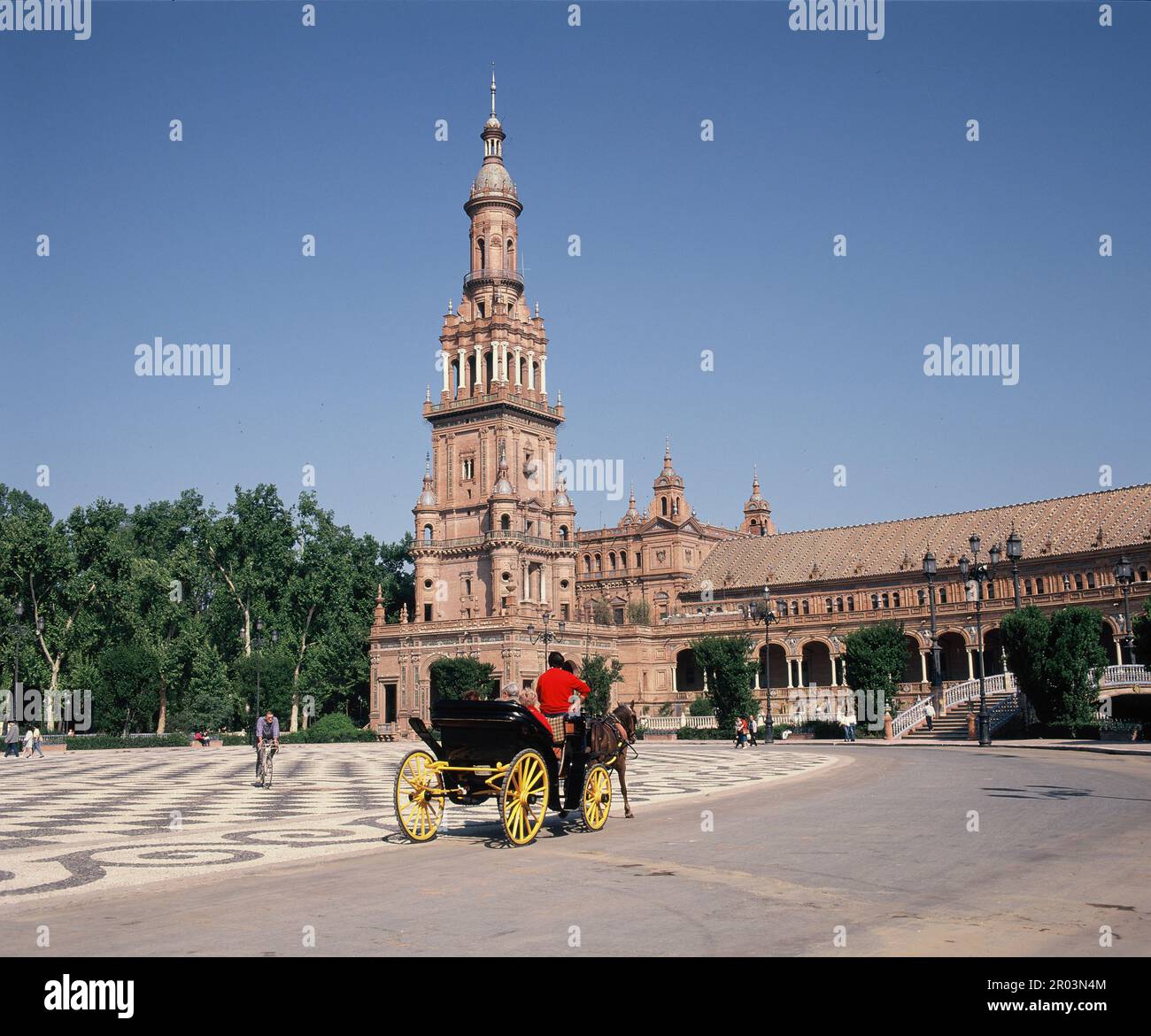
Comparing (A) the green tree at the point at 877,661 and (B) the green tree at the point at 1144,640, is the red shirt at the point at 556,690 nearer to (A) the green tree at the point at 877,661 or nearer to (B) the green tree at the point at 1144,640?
(B) the green tree at the point at 1144,640

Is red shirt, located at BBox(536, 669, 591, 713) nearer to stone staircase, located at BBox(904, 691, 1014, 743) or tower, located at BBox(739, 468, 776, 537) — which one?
stone staircase, located at BBox(904, 691, 1014, 743)

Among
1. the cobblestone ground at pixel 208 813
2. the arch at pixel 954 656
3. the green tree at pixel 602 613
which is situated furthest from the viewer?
the green tree at pixel 602 613

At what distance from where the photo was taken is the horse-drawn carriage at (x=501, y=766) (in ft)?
43.3

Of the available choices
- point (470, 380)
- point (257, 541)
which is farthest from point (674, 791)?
point (470, 380)

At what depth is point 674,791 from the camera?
70.4 feet

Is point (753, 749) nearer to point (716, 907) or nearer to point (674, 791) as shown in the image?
point (674, 791)

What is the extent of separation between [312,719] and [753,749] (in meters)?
44.3

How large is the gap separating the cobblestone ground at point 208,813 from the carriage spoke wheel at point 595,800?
1254 mm

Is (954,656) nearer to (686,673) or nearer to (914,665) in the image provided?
(914,665)

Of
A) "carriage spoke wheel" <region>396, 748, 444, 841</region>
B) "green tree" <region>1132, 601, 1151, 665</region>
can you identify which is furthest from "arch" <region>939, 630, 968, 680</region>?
"carriage spoke wheel" <region>396, 748, 444, 841</region>

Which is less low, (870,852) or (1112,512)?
(1112,512)

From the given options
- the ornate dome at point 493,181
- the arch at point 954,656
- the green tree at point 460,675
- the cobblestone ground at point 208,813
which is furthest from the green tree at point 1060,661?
the ornate dome at point 493,181

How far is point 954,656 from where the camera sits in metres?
77.4

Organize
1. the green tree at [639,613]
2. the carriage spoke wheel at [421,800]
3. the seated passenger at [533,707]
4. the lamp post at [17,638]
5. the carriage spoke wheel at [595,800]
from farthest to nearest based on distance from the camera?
1. the green tree at [639,613]
2. the lamp post at [17,638]
3. the carriage spoke wheel at [595,800]
4. the seated passenger at [533,707]
5. the carriage spoke wheel at [421,800]
